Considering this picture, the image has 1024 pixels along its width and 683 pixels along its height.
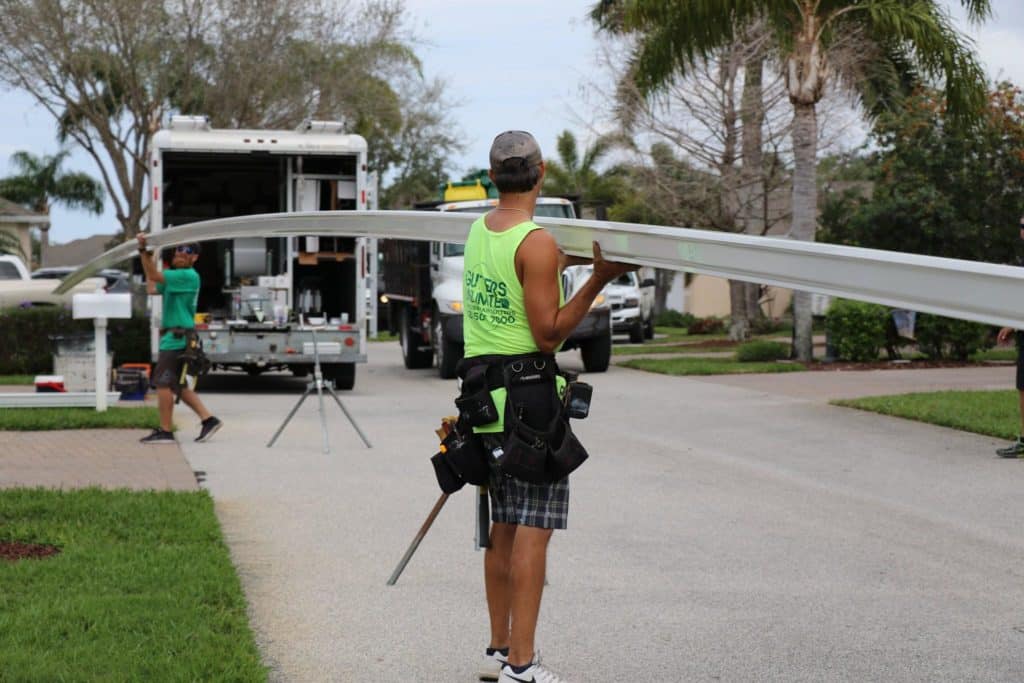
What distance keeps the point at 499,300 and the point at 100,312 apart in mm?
9931

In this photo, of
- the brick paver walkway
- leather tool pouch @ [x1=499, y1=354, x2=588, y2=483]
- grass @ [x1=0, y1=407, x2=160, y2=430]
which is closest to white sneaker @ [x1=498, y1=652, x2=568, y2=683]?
leather tool pouch @ [x1=499, y1=354, x2=588, y2=483]

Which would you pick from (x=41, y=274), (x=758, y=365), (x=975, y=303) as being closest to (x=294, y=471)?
(x=975, y=303)

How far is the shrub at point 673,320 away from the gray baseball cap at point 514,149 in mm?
42816

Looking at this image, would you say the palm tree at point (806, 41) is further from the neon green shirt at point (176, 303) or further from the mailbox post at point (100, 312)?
the neon green shirt at point (176, 303)

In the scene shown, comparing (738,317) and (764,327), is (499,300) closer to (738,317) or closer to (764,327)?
(738,317)

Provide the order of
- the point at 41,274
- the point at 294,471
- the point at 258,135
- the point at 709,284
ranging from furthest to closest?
the point at 709,284 < the point at 41,274 < the point at 258,135 < the point at 294,471

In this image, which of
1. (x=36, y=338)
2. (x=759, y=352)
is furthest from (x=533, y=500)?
(x=759, y=352)

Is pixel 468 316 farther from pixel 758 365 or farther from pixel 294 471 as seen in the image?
pixel 758 365

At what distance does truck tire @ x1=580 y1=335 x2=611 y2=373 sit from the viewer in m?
21.4

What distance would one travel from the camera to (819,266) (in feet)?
14.0

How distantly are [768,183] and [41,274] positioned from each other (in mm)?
23833

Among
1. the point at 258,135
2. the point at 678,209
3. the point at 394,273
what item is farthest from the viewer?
the point at 678,209

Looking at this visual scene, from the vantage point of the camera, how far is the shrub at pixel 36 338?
2077cm

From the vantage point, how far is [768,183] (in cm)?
2788
